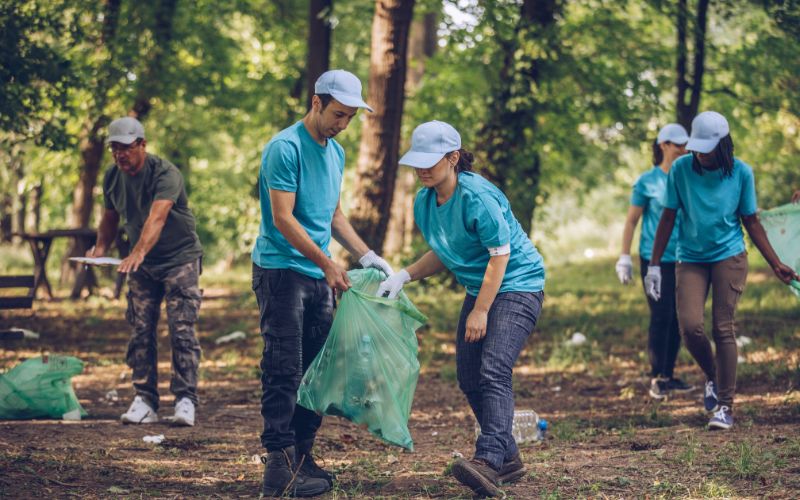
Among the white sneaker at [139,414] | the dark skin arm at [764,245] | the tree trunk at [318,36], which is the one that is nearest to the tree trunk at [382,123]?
the tree trunk at [318,36]

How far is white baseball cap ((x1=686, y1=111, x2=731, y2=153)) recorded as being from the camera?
6.06 meters

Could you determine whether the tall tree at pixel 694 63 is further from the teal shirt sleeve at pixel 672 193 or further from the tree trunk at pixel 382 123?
the teal shirt sleeve at pixel 672 193

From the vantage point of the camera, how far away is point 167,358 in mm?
10023

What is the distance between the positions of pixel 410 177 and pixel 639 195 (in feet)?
37.5

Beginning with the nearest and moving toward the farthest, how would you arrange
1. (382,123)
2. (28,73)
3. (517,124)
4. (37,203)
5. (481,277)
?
1. (481,277)
2. (28,73)
3. (382,123)
4. (517,124)
5. (37,203)

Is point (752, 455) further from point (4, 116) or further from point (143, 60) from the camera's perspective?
point (143, 60)

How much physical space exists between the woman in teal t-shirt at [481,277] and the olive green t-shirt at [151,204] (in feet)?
7.14

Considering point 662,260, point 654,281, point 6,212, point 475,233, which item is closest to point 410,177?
point 662,260

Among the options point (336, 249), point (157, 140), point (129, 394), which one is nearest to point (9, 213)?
point (157, 140)

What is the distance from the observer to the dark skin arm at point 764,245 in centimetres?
627

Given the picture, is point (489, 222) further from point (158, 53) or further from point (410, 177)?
point (410, 177)

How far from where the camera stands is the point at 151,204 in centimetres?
656

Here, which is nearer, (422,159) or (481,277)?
(422,159)

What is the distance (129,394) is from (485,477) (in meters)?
4.35
